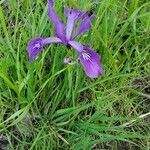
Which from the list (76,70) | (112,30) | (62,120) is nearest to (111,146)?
(62,120)

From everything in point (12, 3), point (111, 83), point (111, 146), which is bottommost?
point (111, 146)

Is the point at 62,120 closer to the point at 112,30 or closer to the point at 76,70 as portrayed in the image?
the point at 76,70

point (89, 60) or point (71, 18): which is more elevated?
point (71, 18)

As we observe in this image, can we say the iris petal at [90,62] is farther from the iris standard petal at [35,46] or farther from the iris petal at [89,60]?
the iris standard petal at [35,46]

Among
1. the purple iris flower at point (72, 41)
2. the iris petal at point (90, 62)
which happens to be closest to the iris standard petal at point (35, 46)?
the purple iris flower at point (72, 41)

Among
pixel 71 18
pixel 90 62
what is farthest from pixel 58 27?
pixel 90 62

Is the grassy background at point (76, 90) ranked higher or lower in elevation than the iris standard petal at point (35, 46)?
lower

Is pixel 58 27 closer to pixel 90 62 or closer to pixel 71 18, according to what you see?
pixel 71 18
